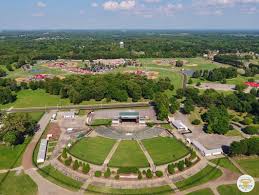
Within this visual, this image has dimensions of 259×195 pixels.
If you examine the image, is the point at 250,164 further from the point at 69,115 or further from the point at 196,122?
the point at 69,115

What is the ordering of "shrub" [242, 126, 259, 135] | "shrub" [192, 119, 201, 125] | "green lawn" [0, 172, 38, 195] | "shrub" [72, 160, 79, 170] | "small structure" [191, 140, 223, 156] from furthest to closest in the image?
"shrub" [192, 119, 201, 125]
"shrub" [242, 126, 259, 135]
"small structure" [191, 140, 223, 156]
"shrub" [72, 160, 79, 170]
"green lawn" [0, 172, 38, 195]

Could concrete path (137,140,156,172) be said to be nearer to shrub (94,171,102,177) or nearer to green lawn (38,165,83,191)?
shrub (94,171,102,177)

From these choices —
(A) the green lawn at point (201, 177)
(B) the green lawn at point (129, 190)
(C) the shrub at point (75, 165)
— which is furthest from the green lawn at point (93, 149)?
(A) the green lawn at point (201, 177)

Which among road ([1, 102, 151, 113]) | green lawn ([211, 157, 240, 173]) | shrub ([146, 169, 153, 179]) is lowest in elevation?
road ([1, 102, 151, 113])

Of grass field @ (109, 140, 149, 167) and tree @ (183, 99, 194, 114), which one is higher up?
tree @ (183, 99, 194, 114)

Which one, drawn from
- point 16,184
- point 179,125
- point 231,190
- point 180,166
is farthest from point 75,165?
point 179,125

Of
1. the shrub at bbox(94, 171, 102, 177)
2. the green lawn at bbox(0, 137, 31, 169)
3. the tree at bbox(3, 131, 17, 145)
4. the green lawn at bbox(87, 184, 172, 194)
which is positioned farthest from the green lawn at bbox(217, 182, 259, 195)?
the tree at bbox(3, 131, 17, 145)

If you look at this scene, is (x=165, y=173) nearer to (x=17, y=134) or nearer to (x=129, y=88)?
(x=17, y=134)
